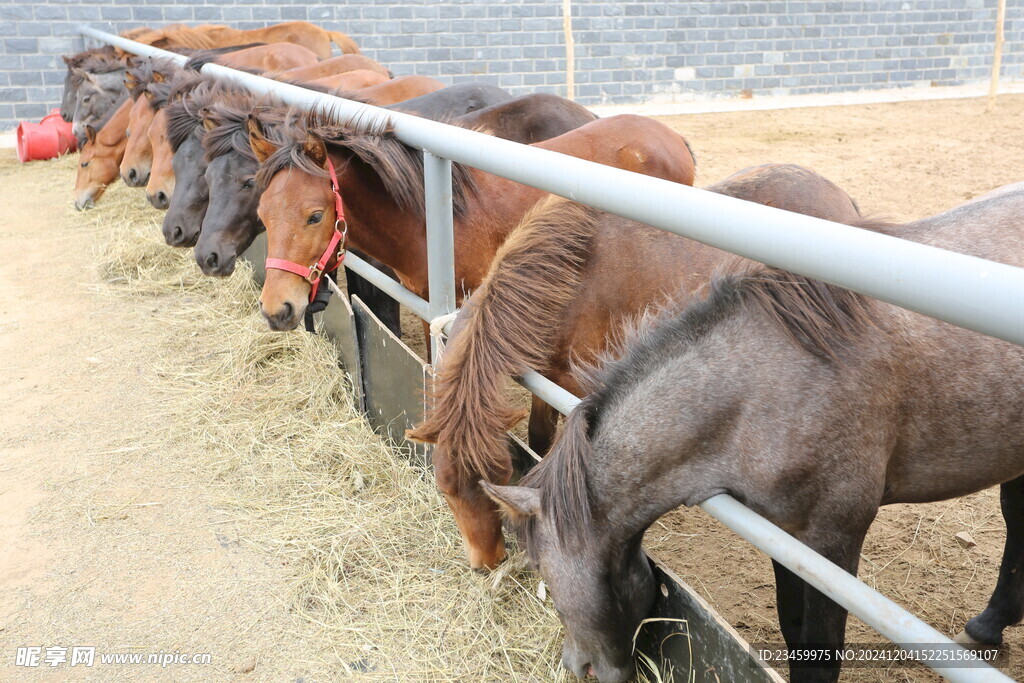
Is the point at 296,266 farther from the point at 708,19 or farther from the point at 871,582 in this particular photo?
the point at 708,19

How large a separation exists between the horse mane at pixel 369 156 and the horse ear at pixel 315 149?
0.04 ft

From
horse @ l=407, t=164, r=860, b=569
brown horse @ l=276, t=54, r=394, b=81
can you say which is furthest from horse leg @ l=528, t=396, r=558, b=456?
brown horse @ l=276, t=54, r=394, b=81

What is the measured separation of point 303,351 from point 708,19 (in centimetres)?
1073

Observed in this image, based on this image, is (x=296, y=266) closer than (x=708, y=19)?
Yes

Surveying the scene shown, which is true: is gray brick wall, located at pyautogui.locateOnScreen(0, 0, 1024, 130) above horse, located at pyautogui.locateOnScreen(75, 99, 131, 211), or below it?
above

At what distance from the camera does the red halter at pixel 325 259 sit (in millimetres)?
2564

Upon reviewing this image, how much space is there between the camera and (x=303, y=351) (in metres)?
3.57

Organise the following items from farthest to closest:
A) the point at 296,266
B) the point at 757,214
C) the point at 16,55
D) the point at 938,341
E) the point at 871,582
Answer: the point at 16,55 < the point at 296,266 < the point at 871,582 < the point at 938,341 < the point at 757,214

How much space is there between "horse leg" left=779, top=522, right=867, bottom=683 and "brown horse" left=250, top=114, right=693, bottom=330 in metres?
1.39

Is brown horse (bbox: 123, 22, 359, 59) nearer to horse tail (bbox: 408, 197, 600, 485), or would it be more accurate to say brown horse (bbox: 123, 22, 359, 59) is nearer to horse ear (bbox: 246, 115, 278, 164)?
horse ear (bbox: 246, 115, 278, 164)

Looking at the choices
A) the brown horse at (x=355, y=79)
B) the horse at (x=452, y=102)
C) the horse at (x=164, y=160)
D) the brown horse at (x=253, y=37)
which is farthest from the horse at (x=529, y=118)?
the brown horse at (x=253, y=37)

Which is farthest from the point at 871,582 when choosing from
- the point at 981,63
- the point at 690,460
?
the point at 981,63

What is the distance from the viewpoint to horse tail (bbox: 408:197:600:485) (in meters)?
1.85

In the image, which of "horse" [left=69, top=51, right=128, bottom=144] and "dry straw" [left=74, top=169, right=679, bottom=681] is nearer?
"dry straw" [left=74, top=169, right=679, bottom=681]
